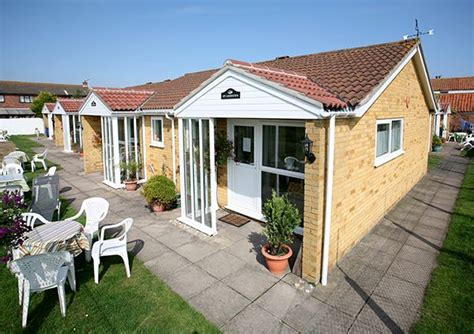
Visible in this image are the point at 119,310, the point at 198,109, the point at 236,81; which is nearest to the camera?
the point at 119,310

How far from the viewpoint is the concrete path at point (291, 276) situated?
4312mm

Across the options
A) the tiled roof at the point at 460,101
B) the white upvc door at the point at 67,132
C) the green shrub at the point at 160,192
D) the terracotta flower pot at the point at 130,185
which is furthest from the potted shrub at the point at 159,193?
the tiled roof at the point at 460,101

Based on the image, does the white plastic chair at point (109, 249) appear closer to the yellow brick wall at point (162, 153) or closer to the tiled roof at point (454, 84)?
the yellow brick wall at point (162, 153)

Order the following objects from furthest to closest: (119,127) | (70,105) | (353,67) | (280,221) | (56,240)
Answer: (70,105) → (119,127) → (353,67) → (280,221) → (56,240)

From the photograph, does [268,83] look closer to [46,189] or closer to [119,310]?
[119,310]

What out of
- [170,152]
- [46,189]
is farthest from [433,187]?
[46,189]

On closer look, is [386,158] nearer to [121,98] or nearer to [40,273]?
[40,273]

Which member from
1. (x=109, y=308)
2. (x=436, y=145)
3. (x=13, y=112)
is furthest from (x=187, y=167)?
(x=13, y=112)

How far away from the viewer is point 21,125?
1583 inches

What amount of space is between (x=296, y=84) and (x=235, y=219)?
13.6ft

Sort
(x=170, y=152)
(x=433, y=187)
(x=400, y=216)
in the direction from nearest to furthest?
(x=400, y=216) < (x=170, y=152) < (x=433, y=187)

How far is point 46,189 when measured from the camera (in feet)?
27.0

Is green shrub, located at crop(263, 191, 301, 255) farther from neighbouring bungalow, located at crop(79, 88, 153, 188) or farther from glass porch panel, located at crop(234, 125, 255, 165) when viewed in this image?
neighbouring bungalow, located at crop(79, 88, 153, 188)

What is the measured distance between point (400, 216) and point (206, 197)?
5.54 meters
